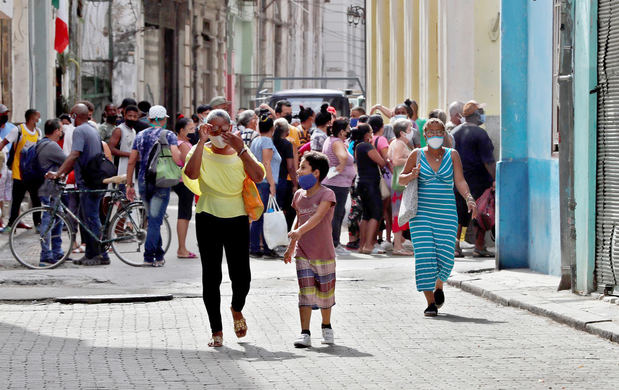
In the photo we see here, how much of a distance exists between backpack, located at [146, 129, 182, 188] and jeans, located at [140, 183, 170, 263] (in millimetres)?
143

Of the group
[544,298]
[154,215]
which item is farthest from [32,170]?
[544,298]

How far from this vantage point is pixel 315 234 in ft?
32.9

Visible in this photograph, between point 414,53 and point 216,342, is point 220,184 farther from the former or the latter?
point 414,53

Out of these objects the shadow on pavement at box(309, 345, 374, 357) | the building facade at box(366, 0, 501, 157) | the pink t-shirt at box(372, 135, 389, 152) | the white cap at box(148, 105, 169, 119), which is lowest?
the shadow on pavement at box(309, 345, 374, 357)

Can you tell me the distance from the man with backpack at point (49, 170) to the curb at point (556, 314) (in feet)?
15.6

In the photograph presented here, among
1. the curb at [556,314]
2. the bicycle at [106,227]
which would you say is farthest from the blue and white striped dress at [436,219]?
the bicycle at [106,227]

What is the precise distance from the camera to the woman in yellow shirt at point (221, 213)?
9852 mm

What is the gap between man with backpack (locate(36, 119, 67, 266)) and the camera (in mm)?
15438

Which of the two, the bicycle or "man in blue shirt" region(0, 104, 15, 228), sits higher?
"man in blue shirt" region(0, 104, 15, 228)

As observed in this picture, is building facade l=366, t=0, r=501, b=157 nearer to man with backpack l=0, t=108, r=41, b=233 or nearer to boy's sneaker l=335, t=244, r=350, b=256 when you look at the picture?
boy's sneaker l=335, t=244, r=350, b=256

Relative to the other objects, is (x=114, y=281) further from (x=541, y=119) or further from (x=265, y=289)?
(x=541, y=119)

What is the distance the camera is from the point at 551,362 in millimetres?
8984

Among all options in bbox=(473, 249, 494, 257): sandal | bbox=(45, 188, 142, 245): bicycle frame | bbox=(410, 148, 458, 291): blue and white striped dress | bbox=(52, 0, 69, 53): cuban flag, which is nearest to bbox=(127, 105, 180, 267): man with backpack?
bbox=(45, 188, 142, 245): bicycle frame

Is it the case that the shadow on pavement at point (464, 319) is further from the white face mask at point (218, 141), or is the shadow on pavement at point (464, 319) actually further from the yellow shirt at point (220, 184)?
the white face mask at point (218, 141)
